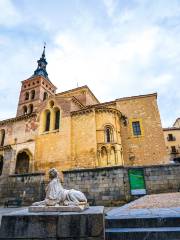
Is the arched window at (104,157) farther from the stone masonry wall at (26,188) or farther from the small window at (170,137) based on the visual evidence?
the small window at (170,137)

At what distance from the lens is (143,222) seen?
429 centimetres

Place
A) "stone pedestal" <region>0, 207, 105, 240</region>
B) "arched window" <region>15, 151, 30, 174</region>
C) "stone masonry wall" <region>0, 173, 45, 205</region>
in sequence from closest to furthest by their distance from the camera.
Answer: "stone pedestal" <region>0, 207, 105, 240</region>, "stone masonry wall" <region>0, 173, 45, 205</region>, "arched window" <region>15, 151, 30, 174</region>

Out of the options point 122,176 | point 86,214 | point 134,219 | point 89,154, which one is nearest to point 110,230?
point 134,219

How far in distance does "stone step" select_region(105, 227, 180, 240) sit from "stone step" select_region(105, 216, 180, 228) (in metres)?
0.17

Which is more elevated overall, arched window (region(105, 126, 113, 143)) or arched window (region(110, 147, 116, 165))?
arched window (region(105, 126, 113, 143))

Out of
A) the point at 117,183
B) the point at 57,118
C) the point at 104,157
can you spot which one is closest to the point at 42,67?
the point at 57,118

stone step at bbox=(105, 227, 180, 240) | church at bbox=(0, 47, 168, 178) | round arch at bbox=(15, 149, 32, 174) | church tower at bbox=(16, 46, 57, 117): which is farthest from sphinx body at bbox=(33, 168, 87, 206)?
church tower at bbox=(16, 46, 57, 117)

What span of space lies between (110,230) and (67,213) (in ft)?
3.84

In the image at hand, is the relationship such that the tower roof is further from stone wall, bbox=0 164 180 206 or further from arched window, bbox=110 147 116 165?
stone wall, bbox=0 164 180 206

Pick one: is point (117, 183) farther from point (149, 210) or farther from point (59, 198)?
point (59, 198)

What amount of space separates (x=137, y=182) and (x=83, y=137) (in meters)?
9.98

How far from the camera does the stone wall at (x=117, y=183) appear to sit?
10.4 metres

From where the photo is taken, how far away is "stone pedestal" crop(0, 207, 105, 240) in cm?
351

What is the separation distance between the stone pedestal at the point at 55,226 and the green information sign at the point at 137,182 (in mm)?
7560
